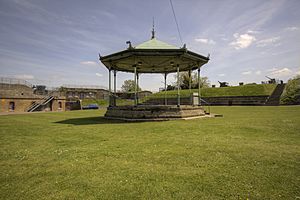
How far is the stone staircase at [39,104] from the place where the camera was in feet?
116

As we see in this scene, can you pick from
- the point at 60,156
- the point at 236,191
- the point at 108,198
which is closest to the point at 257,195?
the point at 236,191

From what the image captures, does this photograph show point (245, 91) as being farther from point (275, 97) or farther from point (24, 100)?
point (24, 100)

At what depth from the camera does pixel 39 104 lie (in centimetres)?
3669

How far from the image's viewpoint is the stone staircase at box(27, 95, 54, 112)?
3549 cm

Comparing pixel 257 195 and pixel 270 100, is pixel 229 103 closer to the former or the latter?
pixel 270 100

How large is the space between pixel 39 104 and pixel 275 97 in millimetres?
56597

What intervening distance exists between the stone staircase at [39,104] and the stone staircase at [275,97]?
171 feet

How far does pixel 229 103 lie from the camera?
44.6m

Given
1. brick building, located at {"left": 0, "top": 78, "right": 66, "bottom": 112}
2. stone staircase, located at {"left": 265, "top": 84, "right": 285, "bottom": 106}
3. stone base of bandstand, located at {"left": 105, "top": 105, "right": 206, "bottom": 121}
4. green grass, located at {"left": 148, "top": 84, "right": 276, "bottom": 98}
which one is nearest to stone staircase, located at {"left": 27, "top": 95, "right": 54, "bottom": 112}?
brick building, located at {"left": 0, "top": 78, "right": 66, "bottom": 112}

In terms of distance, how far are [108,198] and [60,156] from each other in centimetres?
297

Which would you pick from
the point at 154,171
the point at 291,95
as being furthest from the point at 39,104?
the point at 291,95

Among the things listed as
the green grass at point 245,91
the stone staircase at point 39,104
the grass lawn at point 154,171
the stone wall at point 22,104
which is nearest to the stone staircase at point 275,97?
the green grass at point 245,91

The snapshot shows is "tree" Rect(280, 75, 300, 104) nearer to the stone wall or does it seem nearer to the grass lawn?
the grass lawn

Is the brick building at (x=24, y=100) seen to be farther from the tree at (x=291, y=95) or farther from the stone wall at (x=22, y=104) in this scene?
the tree at (x=291, y=95)
